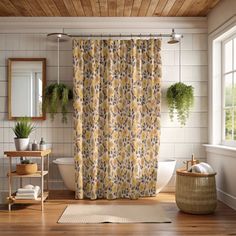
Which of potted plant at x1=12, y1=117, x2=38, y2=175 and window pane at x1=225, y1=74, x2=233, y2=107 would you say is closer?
potted plant at x1=12, y1=117, x2=38, y2=175

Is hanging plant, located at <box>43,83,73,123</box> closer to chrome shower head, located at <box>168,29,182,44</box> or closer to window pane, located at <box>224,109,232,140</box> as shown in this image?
chrome shower head, located at <box>168,29,182,44</box>

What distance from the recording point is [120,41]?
5.34 metres

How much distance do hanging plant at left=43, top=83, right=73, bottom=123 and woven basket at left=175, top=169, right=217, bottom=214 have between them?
209cm

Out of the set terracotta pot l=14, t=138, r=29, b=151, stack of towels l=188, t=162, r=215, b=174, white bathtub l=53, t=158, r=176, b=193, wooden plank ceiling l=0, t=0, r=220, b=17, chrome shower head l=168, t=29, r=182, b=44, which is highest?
wooden plank ceiling l=0, t=0, r=220, b=17

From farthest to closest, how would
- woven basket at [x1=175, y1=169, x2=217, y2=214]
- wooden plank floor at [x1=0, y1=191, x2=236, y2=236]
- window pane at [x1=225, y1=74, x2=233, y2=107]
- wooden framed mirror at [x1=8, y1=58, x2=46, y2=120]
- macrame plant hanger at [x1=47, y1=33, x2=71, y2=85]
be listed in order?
1. wooden framed mirror at [x1=8, y1=58, x2=46, y2=120]
2. macrame plant hanger at [x1=47, y1=33, x2=71, y2=85]
3. window pane at [x1=225, y1=74, x2=233, y2=107]
4. woven basket at [x1=175, y1=169, x2=217, y2=214]
5. wooden plank floor at [x1=0, y1=191, x2=236, y2=236]

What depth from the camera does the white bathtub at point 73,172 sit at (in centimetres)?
525

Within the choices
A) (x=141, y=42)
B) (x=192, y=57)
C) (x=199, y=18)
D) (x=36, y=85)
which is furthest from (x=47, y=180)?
(x=199, y=18)

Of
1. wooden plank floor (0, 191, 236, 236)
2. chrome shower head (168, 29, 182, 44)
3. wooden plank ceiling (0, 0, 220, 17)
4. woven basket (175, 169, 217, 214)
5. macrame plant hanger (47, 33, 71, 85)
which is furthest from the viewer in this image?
macrame plant hanger (47, 33, 71, 85)

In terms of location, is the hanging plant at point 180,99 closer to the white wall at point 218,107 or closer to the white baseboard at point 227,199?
the white wall at point 218,107

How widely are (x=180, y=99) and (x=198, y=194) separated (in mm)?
1587

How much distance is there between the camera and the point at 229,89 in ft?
16.7

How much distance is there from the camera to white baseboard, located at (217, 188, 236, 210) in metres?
4.56

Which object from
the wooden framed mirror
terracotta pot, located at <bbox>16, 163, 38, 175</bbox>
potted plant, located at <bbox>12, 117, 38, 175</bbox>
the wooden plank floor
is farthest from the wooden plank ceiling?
the wooden plank floor

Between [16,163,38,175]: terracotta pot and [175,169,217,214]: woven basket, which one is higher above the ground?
[16,163,38,175]: terracotta pot
